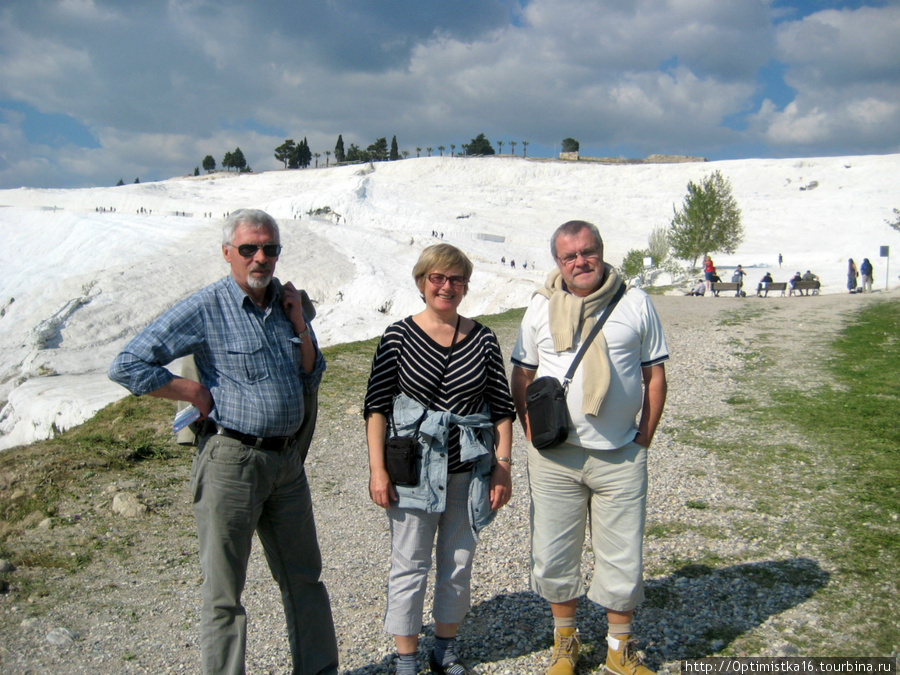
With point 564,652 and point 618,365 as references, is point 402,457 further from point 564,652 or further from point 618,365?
point 564,652

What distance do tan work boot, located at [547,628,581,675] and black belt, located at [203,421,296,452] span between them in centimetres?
189

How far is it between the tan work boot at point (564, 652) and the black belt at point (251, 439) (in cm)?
189

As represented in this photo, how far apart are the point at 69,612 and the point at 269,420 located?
9.17 ft

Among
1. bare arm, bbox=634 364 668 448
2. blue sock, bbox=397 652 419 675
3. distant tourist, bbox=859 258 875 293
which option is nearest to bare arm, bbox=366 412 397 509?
blue sock, bbox=397 652 419 675

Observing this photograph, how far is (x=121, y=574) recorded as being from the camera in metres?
5.28

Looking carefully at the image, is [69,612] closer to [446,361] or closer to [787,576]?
[446,361]

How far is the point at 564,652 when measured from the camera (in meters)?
3.59

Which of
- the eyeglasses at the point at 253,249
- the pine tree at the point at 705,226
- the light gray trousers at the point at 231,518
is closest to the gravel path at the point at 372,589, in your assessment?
the light gray trousers at the point at 231,518

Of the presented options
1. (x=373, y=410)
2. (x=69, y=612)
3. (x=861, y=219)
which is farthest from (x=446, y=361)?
(x=861, y=219)

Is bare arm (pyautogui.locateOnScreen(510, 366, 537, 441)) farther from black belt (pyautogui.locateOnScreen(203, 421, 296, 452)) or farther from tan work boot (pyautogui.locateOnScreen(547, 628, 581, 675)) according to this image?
black belt (pyautogui.locateOnScreen(203, 421, 296, 452))

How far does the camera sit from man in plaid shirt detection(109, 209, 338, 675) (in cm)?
314

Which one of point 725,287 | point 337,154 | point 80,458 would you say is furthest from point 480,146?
point 80,458

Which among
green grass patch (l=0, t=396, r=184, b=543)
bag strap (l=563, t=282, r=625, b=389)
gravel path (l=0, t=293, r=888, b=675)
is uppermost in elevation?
bag strap (l=563, t=282, r=625, b=389)

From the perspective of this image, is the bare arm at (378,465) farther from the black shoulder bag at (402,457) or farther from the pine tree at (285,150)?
the pine tree at (285,150)
